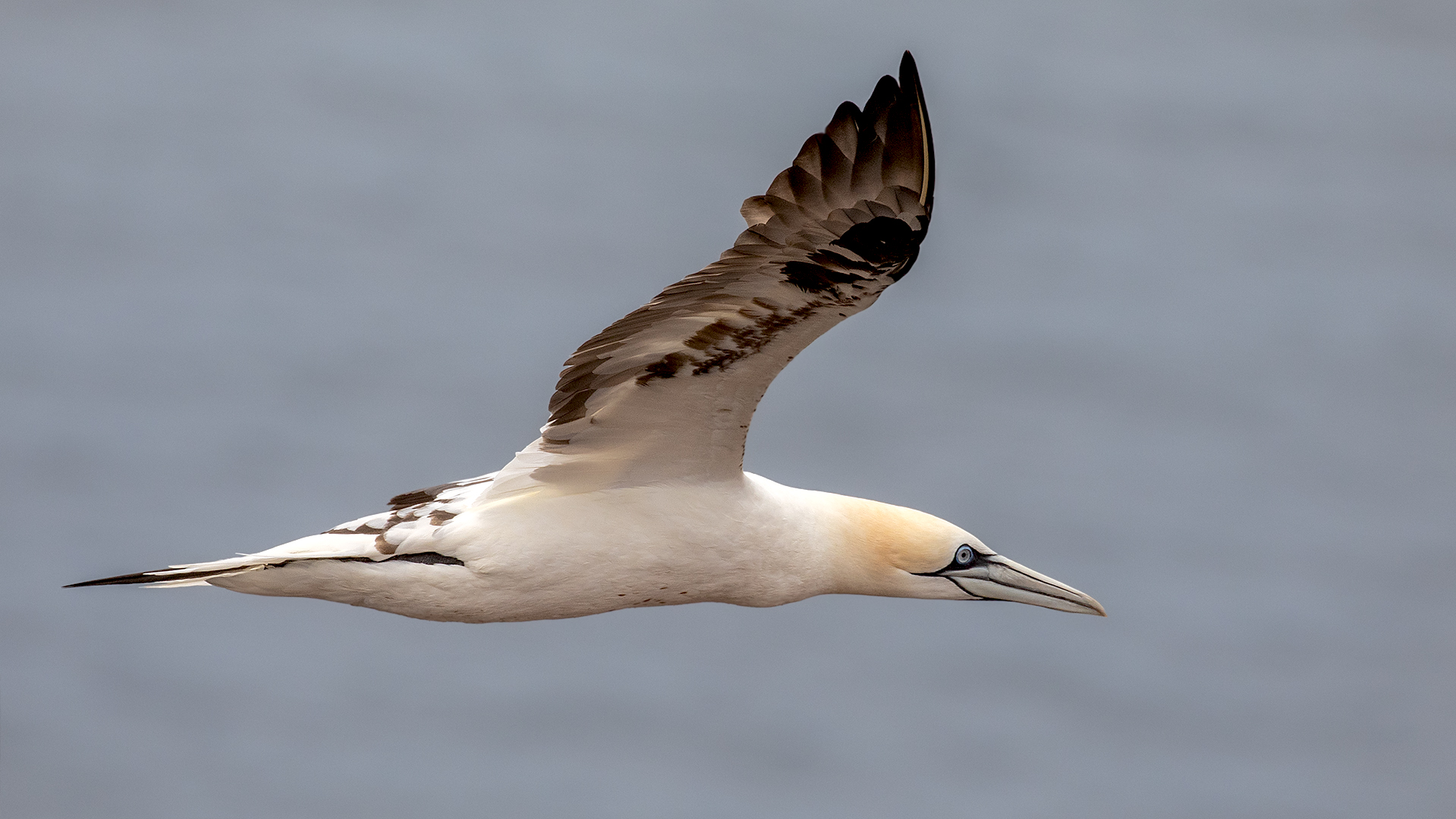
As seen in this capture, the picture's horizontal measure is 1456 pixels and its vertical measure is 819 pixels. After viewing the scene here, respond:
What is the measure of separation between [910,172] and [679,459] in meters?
1.92

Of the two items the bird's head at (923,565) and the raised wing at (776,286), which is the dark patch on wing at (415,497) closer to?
the raised wing at (776,286)

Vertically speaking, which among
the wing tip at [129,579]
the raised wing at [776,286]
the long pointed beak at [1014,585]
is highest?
the raised wing at [776,286]

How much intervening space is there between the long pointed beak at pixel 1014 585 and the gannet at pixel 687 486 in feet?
1.17

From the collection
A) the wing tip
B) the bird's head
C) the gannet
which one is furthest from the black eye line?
the wing tip

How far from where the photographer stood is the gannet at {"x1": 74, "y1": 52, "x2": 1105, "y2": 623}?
671 centimetres

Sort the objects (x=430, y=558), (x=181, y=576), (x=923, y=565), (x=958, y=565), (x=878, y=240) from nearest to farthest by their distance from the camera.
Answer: (x=878, y=240) → (x=181, y=576) → (x=430, y=558) → (x=923, y=565) → (x=958, y=565)

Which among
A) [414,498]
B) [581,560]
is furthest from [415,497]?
[581,560]

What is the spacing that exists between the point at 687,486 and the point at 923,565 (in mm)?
1399

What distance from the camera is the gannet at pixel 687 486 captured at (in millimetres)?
6707

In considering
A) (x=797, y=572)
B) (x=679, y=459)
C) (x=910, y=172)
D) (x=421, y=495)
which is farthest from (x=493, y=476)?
(x=910, y=172)

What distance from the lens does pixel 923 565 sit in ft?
28.5

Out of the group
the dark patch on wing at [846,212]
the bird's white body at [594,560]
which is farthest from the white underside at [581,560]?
the dark patch on wing at [846,212]

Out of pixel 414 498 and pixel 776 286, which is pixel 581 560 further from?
pixel 776 286

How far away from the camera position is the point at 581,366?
747 cm
